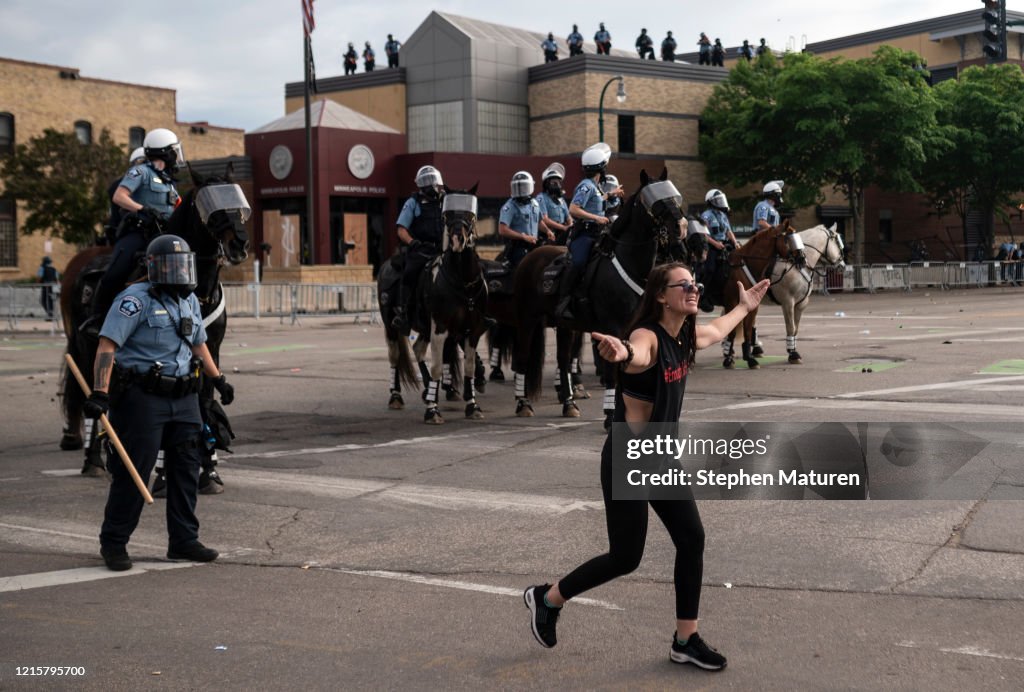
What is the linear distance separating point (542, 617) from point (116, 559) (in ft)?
9.44

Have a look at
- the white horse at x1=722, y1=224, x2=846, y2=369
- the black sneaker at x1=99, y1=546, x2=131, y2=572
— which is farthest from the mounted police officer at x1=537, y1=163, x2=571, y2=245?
the black sneaker at x1=99, y1=546, x2=131, y2=572

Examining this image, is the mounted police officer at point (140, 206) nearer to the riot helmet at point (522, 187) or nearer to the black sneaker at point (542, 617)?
the riot helmet at point (522, 187)

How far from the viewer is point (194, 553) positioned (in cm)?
718

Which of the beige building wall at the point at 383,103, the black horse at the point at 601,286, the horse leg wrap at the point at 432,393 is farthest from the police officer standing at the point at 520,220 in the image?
the beige building wall at the point at 383,103

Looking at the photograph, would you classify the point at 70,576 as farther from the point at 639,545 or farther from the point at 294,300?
the point at 294,300

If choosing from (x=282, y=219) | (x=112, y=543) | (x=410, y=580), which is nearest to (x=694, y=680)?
(x=410, y=580)

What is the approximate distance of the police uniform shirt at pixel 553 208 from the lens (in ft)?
50.1

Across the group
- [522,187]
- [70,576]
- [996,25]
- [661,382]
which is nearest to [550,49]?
[996,25]

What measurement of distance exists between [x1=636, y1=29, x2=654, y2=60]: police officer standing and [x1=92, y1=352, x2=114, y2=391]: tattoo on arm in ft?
188

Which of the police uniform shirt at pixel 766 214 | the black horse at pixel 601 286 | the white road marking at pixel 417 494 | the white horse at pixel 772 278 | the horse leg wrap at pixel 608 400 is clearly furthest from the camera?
the police uniform shirt at pixel 766 214

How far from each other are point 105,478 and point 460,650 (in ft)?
17.9

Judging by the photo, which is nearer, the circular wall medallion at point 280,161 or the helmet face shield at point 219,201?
the helmet face shield at point 219,201

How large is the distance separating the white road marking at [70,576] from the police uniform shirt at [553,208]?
8.93 m

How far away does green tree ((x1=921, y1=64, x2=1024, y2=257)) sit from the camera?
52719mm
